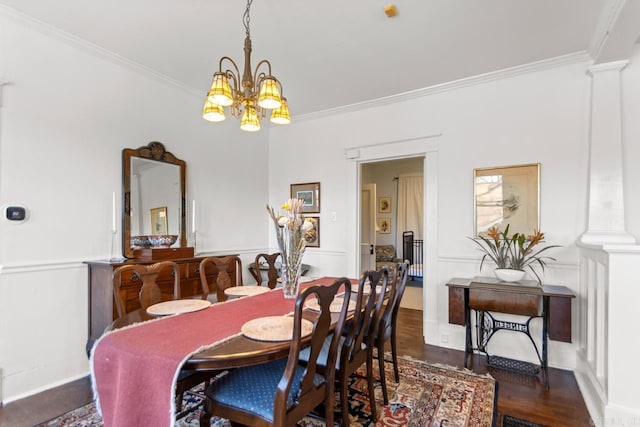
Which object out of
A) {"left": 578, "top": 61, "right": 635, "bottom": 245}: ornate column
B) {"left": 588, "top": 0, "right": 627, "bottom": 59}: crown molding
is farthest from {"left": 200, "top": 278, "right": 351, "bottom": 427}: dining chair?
{"left": 588, "top": 0, "right": 627, "bottom": 59}: crown molding

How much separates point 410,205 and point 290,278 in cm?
636

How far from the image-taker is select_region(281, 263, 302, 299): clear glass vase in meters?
2.20

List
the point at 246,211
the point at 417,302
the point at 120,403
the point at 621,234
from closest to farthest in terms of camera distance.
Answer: the point at 120,403 < the point at 621,234 < the point at 246,211 < the point at 417,302

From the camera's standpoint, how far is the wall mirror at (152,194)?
3000mm

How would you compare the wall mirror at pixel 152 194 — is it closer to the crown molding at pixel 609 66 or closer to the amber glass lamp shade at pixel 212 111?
the amber glass lamp shade at pixel 212 111

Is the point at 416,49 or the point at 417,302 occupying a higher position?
the point at 416,49

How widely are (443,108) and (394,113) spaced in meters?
0.56

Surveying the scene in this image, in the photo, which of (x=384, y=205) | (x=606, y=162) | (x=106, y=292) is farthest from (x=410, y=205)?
(x=106, y=292)

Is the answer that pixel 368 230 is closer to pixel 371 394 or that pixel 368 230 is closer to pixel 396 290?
pixel 396 290

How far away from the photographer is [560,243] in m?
2.95

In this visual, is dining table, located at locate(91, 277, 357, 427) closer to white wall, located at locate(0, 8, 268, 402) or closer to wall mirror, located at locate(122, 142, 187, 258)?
white wall, located at locate(0, 8, 268, 402)

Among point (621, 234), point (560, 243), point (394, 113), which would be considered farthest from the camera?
point (394, 113)

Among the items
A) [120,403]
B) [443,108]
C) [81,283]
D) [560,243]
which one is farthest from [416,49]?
[81,283]

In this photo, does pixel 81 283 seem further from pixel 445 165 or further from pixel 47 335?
pixel 445 165
